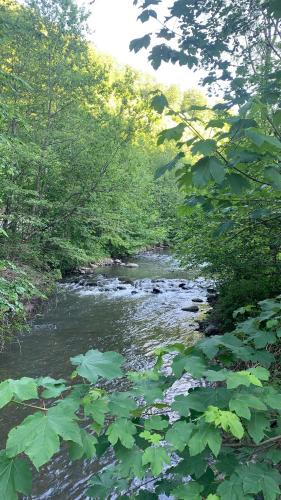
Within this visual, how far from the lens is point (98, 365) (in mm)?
1536

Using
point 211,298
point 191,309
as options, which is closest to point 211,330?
point 191,309

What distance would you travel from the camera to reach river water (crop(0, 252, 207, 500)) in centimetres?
472

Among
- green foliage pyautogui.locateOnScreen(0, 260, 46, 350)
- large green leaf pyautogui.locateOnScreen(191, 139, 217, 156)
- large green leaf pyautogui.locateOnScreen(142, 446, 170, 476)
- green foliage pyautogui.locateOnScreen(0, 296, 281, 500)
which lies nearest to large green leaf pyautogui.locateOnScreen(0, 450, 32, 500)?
green foliage pyautogui.locateOnScreen(0, 296, 281, 500)

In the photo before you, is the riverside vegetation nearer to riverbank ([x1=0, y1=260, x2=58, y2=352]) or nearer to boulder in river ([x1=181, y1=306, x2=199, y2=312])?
riverbank ([x1=0, y1=260, x2=58, y2=352])

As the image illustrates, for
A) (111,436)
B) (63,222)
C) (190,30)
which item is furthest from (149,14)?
(63,222)

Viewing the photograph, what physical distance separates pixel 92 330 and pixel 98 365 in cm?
876

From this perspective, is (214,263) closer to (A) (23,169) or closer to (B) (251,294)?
(B) (251,294)

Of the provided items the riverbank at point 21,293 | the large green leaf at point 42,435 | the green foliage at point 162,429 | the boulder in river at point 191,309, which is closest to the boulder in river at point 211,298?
the boulder in river at point 191,309

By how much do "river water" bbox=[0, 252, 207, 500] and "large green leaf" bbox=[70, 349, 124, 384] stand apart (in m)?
3.56

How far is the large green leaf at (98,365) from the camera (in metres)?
1.46

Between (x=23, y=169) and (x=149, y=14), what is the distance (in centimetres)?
1058

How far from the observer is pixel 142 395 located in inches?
67.6

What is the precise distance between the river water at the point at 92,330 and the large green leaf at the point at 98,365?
3.56 m

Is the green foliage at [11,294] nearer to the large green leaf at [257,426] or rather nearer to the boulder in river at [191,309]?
the large green leaf at [257,426]
